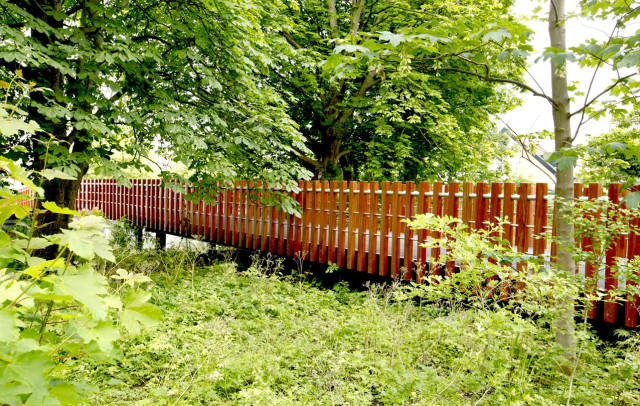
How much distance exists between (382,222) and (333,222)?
113 cm

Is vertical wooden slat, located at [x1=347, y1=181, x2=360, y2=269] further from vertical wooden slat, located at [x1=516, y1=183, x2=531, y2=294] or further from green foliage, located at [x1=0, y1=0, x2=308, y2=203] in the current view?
vertical wooden slat, located at [x1=516, y1=183, x2=531, y2=294]

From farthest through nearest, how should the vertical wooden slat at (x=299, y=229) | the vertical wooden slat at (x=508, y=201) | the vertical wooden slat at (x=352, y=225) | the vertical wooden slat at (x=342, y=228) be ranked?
the vertical wooden slat at (x=299, y=229), the vertical wooden slat at (x=342, y=228), the vertical wooden slat at (x=352, y=225), the vertical wooden slat at (x=508, y=201)

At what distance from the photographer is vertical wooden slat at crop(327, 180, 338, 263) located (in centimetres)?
715

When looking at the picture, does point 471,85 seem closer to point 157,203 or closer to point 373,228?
point 373,228

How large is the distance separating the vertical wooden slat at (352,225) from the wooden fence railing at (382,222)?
0.02 meters

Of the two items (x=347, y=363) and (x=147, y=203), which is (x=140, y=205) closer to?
(x=147, y=203)

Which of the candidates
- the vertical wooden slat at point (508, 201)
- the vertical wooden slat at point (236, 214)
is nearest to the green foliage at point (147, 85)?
the vertical wooden slat at point (236, 214)

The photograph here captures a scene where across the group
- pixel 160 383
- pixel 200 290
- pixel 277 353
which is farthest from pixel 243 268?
pixel 160 383

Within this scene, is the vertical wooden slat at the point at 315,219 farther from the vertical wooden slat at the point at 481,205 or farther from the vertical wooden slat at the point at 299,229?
the vertical wooden slat at the point at 481,205

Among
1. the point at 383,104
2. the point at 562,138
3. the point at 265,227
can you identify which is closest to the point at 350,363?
the point at 562,138

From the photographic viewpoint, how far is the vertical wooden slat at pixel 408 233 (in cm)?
593

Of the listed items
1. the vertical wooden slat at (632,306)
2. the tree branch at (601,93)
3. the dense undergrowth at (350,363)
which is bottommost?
the dense undergrowth at (350,363)

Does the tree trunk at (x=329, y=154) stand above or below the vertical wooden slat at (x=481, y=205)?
above

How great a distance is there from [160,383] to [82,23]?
220 inches
